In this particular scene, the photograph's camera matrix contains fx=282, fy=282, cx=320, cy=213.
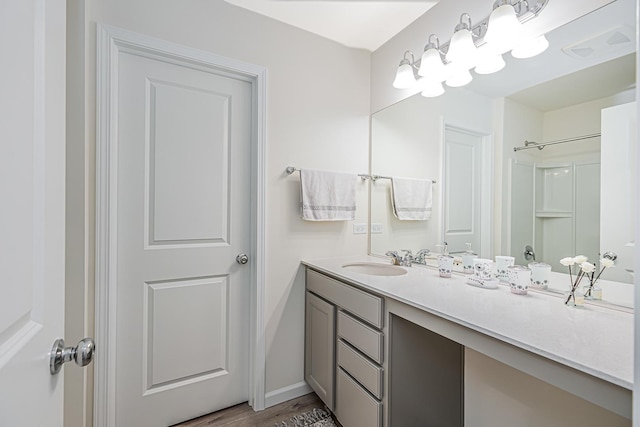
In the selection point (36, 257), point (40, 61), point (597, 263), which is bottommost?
point (597, 263)

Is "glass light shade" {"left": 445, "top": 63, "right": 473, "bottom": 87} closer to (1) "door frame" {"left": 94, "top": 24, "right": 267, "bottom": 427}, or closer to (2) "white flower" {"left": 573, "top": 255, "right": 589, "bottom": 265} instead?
(2) "white flower" {"left": 573, "top": 255, "right": 589, "bottom": 265}

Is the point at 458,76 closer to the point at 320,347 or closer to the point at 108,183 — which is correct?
the point at 320,347

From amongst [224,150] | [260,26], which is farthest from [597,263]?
[260,26]

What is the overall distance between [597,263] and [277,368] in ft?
5.69

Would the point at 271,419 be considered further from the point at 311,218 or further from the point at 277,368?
the point at 311,218

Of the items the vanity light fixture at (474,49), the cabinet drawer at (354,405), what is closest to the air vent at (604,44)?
the vanity light fixture at (474,49)

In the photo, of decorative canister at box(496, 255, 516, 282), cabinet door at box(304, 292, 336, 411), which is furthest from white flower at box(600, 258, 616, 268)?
cabinet door at box(304, 292, 336, 411)

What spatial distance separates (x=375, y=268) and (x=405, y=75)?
1.25 m

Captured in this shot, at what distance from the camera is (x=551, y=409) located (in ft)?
3.19

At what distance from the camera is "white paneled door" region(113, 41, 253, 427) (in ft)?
4.89

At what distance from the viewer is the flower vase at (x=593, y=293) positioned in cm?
105

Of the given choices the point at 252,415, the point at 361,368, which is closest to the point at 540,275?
the point at 361,368

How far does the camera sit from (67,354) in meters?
0.57

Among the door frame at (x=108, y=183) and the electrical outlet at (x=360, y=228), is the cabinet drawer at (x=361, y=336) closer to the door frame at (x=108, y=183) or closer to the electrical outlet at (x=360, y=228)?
the electrical outlet at (x=360, y=228)
